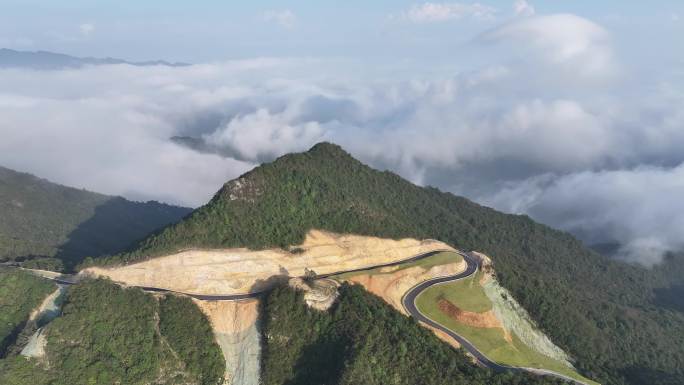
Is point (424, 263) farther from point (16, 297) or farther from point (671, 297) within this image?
point (671, 297)

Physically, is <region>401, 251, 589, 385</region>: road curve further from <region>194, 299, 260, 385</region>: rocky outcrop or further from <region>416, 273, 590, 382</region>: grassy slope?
<region>194, 299, 260, 385</region>: rocky outcrop

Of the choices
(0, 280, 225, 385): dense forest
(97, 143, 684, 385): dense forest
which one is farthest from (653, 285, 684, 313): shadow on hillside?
(0, 280, 225, 385): dense forest

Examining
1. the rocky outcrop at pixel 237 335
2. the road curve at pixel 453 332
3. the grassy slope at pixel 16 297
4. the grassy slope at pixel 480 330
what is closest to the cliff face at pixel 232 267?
the rocky outcrop at pixel 237 335

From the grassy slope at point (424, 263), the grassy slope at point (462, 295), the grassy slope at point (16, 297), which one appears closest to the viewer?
the grassy slope at point (16, 297)

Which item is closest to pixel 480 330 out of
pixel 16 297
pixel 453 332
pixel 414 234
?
pixel 453 332

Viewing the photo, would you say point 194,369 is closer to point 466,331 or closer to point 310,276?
point 310,276

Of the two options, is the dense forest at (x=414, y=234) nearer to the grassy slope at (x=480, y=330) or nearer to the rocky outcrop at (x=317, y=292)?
Answer: the grassy slope at (x=480, y=330)

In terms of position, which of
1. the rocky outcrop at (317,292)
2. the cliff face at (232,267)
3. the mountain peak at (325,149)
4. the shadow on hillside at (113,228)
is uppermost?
the mountain peak at (325,149)
